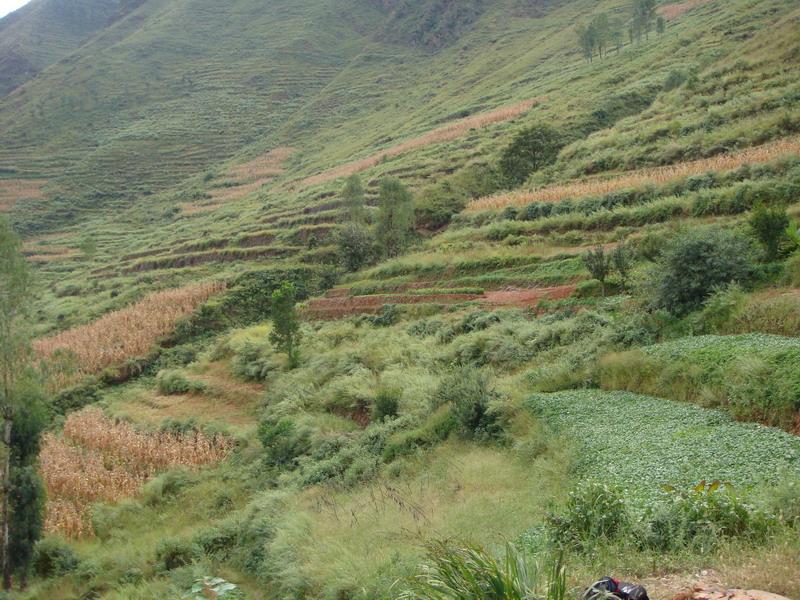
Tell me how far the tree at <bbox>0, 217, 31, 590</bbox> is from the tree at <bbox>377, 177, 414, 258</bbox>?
26.3m

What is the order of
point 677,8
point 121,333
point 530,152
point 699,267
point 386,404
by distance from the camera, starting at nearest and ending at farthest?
point 699,267
point 386,404
point 121,333
point 530,152
point 677,8

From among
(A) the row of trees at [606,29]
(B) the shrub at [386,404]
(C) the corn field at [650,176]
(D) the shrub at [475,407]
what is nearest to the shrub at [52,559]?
(B) the shrub at [386,404]

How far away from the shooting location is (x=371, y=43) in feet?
529

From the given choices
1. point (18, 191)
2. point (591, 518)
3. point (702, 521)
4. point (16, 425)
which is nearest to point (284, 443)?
point (16, 425)

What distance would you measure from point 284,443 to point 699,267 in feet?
44.6

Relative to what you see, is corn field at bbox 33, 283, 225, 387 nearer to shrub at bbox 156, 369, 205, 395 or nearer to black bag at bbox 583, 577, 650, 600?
shrub at bbox 156, 369, 205, 395

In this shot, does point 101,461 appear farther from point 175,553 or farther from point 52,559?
point 175,553

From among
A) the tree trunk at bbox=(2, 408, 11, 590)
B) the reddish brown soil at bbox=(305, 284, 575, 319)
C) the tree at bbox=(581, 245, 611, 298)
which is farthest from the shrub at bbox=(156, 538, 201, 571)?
the tree at bbox=(581, 245, 611, 298)

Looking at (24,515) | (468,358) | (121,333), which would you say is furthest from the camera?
(121,333)

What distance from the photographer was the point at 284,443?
19.9 metres

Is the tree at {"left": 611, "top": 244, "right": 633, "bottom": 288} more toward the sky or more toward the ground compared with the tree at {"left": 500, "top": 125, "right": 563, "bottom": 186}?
more toward the ground

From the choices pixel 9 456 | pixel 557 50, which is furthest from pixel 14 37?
pixel 9 456

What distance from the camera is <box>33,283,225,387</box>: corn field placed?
35.6m

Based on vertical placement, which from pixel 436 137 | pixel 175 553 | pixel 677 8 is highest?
pixel 677 8
